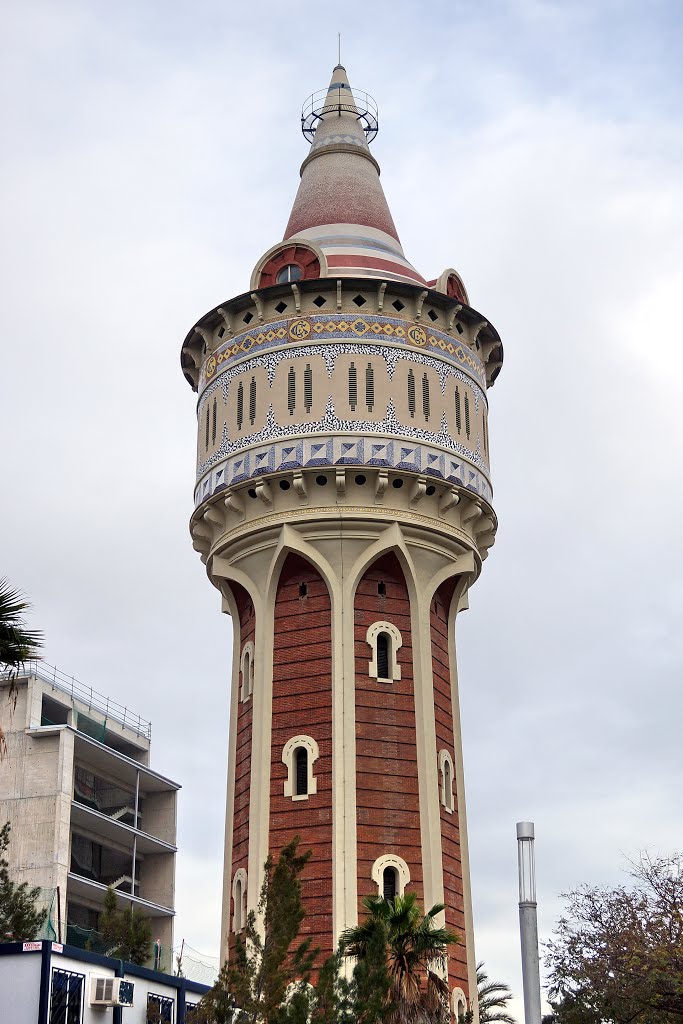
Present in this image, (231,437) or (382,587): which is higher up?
(231,437)

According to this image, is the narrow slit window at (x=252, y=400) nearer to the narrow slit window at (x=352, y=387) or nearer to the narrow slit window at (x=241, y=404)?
the narrow slit window at (x=241, y=404)

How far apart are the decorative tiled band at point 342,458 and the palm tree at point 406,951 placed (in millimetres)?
10151

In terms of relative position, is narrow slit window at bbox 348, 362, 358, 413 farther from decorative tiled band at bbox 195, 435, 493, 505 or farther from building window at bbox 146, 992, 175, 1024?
building window at bbox 146, 992, 175, 1024

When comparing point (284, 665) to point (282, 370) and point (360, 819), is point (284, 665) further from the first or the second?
point (282, 370)

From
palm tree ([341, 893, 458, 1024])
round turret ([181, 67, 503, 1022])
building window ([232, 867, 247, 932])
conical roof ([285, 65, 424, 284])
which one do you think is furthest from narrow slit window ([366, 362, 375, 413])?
palm tree ([341, 893, 458, 1024])

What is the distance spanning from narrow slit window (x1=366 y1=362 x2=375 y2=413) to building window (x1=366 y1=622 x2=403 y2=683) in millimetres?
5063

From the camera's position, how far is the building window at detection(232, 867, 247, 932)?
3225 centimetres

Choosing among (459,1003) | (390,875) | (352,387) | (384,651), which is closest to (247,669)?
(384,651)

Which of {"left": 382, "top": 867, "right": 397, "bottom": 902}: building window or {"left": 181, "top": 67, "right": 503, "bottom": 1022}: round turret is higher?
{"left": 181, "top": 67, "right": 503, "bottom": 1022}: round turret

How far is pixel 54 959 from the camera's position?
A: 23.9m

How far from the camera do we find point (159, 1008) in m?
28.0

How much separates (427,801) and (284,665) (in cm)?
449

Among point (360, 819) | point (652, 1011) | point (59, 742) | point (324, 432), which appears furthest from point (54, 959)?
point (59, 742)

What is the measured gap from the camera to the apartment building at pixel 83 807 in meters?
54.2
